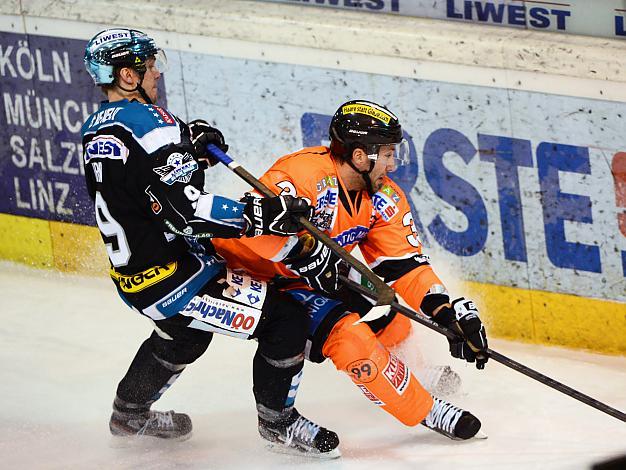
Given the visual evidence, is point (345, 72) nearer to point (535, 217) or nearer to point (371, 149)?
point (535, 217)

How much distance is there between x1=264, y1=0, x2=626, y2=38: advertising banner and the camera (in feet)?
16.3

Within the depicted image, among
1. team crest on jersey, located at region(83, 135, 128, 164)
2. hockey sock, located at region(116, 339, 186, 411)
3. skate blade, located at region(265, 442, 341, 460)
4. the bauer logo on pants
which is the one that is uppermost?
team crest on jersey, located at region(83, 135, 128, 164)

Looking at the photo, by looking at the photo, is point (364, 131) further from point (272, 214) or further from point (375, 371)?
point (375, 371)

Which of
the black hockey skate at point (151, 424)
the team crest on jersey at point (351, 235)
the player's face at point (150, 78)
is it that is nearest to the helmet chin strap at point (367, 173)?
the team crest on jersey at point (351, 235)

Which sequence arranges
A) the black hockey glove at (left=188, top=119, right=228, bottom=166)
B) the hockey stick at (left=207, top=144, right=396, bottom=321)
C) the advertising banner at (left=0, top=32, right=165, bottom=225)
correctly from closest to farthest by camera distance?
the hockey stick at (left=207, top=144, right=396, bottom=321) → the black hockey glove at (left=188, top=119, right=228, bottom=166) → the advertising banner at (left=0, top=32, right=165, bottom=225)

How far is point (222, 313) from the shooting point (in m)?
3.96

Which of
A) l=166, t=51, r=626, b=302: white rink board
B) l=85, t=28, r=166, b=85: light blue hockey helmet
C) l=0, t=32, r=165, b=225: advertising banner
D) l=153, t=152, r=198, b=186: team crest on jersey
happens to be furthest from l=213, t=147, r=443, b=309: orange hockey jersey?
l=0, t=32, r=165, b=225: advertising banner

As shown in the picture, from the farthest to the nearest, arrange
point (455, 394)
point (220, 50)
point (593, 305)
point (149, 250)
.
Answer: point (220, 50), point (593, 305), point (455, 394), point (149, 250)

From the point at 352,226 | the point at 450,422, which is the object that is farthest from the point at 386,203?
the point at 450,422

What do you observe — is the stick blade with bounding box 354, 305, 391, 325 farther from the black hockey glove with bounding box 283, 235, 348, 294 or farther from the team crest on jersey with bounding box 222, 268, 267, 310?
the team crest on jersey with bounding box 222, 268, 267, 310

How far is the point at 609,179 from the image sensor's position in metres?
4.89

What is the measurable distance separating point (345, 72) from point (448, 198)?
69 cm

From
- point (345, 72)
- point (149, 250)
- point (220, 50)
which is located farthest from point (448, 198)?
point (149, 250)

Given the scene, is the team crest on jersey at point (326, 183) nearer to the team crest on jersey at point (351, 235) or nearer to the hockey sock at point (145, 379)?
the team crest on jersey at point (351, 235)
